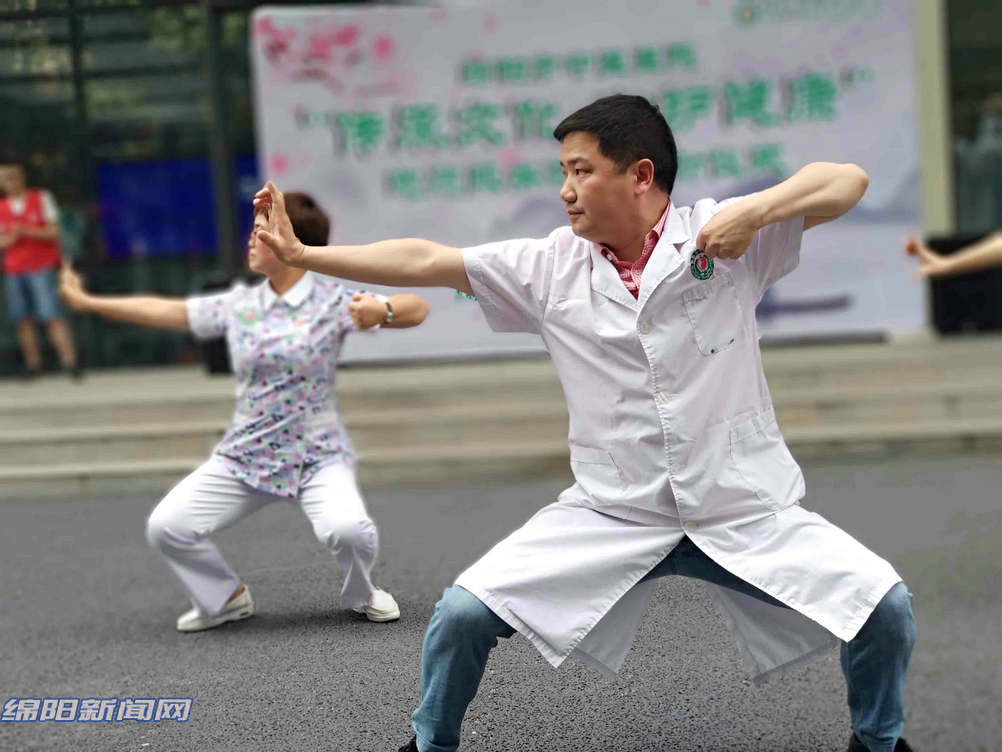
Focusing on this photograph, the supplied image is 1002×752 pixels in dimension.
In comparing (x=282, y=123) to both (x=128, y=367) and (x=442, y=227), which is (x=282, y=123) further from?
(x=128, y=367)

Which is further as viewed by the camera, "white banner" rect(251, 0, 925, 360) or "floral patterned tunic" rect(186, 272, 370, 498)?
"white banner" rect(251, 0, 925, 360)

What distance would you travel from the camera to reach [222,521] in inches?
195

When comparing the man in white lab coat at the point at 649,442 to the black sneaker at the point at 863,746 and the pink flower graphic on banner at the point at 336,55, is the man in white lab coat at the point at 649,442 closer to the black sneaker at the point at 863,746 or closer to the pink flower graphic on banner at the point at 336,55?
the black sneaker at the point at 863,746

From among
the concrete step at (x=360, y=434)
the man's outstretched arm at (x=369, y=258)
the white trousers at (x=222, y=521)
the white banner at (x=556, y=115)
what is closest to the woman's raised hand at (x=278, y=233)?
the man's outstretched arm at (x=369, y=258)

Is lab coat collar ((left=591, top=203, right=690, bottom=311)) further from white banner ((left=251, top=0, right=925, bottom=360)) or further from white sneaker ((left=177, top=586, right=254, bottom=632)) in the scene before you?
white banner ((left=251, top=0, right=925, bottom=360))

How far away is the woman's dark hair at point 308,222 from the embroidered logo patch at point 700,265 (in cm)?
197

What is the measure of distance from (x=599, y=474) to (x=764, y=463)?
1.25 feet

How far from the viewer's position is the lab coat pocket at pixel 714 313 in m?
3.19

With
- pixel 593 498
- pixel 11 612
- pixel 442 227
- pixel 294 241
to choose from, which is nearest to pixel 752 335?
pixel 593 498

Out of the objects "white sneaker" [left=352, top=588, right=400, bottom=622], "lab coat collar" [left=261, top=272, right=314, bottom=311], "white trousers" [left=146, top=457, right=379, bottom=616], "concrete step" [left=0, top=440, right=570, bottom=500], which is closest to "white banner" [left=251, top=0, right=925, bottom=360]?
"concrete step" [left=0, top=440, right=570, bottom=500]

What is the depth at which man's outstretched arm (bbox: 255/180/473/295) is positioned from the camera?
3.25 meters

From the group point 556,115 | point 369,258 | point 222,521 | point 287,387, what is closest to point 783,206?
point 369,258

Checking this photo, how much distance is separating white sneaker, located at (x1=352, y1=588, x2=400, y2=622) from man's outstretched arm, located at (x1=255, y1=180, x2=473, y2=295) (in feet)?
4.84

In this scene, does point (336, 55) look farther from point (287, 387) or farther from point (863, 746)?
point (863, 746)
